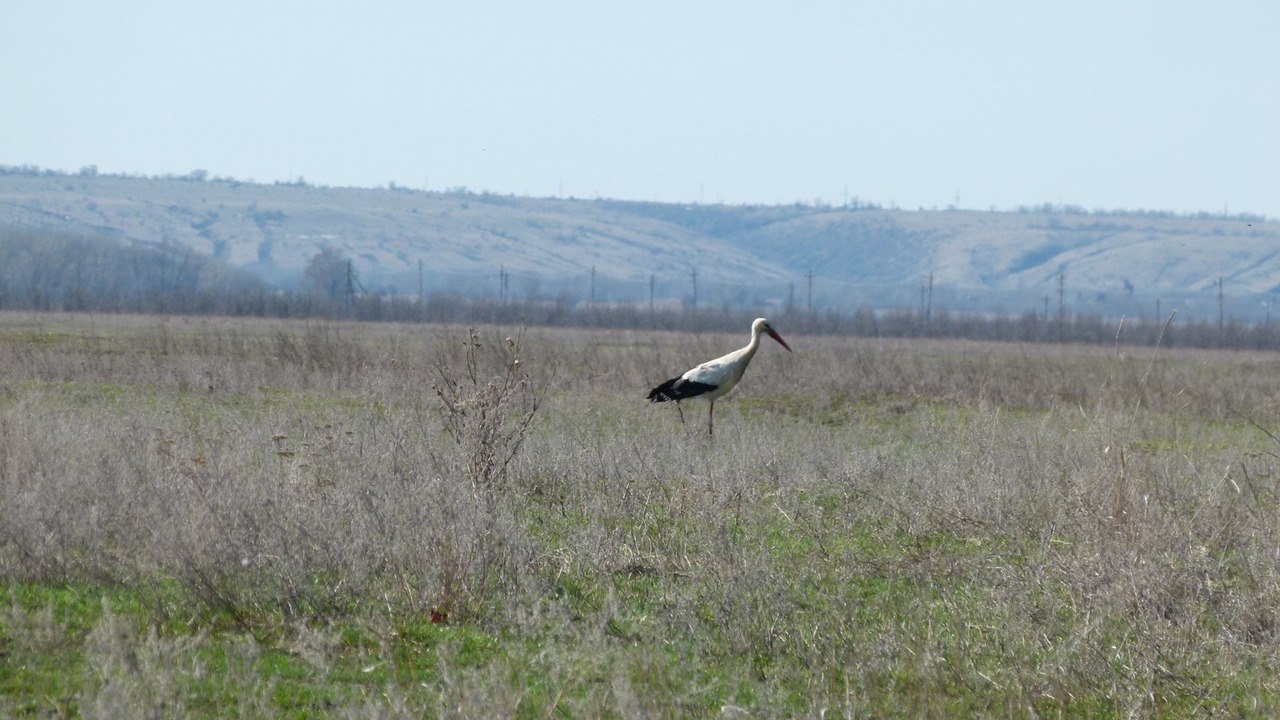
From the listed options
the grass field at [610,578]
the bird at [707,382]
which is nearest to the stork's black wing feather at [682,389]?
the bird at [707,382]

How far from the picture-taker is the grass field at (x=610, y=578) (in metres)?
6.00

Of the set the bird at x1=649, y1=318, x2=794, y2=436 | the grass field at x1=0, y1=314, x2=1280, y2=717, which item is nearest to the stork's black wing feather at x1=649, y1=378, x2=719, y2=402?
the bird at x1=649, y1=318, x2=794, y2=436

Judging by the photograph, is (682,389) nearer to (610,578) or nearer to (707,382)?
(707,382)

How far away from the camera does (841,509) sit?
1094cm

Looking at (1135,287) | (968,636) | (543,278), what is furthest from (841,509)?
(1135,287)

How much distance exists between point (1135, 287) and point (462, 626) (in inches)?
7641

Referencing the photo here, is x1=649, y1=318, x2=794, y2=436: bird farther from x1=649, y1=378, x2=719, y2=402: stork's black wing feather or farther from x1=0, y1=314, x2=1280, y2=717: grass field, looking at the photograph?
x1=0, y1=314, x2=1280, y2=717: grass field

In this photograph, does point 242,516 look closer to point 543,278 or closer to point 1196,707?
point 1196,707

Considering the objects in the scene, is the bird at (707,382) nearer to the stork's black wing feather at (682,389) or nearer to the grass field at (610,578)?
the stork's black wing feather at (682,389)

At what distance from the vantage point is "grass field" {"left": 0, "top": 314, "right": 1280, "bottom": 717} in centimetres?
600

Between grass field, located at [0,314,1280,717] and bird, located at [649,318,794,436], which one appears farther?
bird, located at [649,318,794,436]

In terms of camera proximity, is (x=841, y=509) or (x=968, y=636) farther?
(x=841, y=509)

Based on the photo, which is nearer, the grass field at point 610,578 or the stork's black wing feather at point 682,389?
the grass field at point 610,578

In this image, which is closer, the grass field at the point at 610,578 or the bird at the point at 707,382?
the grass field at the point at 610,578
